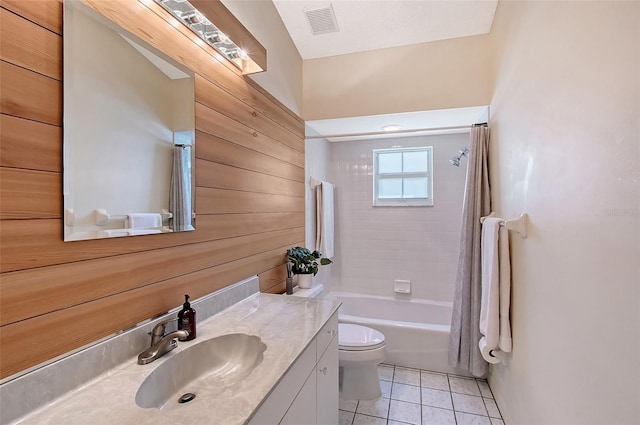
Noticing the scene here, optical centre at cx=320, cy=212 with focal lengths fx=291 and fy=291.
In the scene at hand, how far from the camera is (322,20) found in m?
2.18

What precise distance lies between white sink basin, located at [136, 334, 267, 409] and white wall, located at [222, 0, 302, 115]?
152 cm

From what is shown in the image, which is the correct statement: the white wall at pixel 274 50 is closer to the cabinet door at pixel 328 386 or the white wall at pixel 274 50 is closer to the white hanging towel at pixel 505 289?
the cabinet door at pixel 328 386

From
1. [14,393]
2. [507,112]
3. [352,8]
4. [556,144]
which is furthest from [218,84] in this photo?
[507,112]

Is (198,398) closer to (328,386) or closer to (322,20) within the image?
(328,386)

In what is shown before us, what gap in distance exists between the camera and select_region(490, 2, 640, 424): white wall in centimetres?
79

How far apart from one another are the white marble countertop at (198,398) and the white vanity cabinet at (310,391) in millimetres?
43

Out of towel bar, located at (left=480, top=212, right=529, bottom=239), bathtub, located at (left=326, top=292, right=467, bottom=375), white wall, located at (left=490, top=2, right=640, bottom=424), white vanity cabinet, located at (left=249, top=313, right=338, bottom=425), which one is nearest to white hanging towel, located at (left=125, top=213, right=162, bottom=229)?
white vanity cabinet, located at (left=249, top=313, right=338, bottom=425)

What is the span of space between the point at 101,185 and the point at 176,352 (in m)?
0.64

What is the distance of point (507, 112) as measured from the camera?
1795 mm

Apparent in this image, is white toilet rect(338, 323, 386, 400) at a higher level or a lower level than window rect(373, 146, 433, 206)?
lower

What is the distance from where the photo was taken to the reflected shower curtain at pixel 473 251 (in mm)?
2199

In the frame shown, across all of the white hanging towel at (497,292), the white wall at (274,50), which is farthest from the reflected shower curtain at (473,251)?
the white wall at (274,50)

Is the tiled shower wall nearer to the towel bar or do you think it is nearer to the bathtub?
the bathtub

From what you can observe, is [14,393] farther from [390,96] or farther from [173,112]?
[390,96]
